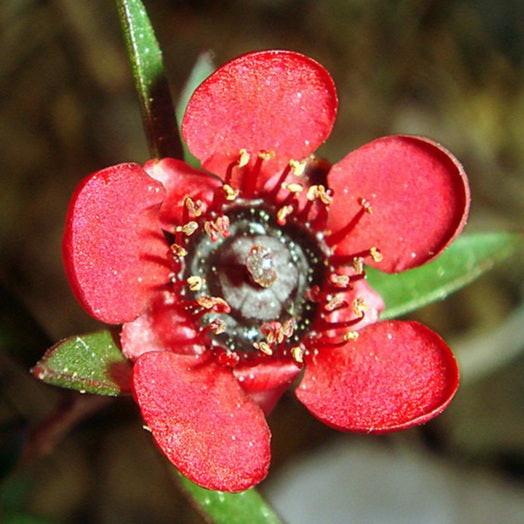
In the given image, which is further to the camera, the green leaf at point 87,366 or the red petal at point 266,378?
the red petal at point 266,378

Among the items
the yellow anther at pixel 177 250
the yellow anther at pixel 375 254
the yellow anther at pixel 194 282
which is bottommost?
the yellow anther at pixel 375 254

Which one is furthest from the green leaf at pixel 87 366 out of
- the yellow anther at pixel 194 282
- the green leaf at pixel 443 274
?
the green leaf at pixel 443 274

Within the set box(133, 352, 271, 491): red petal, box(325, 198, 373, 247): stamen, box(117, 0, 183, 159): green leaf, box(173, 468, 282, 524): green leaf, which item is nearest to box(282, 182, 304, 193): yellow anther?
box(325, 198, 373, 247): stamen

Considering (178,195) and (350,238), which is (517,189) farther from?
(178,195)

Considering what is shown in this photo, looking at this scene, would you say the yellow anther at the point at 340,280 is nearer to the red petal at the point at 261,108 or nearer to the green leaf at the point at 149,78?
the red petal at the point at 261,108

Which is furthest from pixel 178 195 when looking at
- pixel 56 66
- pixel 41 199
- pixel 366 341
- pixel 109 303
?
pixel 56 66

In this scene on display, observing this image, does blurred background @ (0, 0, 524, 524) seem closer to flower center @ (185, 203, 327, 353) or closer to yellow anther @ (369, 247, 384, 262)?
flower center @ (185, 203, 327, 353)

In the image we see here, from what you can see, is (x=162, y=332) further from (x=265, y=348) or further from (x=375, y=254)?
(x=375, y=254)
